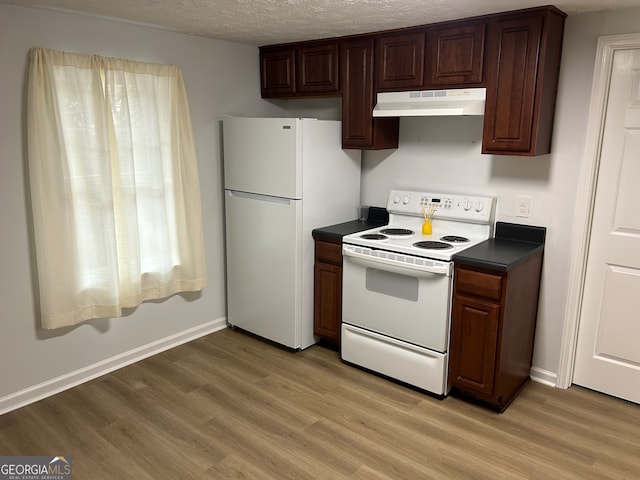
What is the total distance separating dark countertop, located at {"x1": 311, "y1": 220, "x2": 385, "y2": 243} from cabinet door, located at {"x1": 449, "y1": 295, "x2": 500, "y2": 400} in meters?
0.88

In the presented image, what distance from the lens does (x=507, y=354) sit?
276 cm

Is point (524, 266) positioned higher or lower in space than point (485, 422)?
higher

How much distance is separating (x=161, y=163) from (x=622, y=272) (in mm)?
2831

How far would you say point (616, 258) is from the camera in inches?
111

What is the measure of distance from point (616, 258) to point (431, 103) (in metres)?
1.37

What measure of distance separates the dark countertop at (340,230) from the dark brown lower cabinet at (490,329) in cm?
85

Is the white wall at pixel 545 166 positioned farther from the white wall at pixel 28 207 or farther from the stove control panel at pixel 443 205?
the white wall at pixel 28 207

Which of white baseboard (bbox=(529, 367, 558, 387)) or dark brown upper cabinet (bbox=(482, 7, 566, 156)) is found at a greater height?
dark brown upper cabinet (bbox=(482, 7, 566, 156))

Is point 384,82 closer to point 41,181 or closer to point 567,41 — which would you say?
point 567,41

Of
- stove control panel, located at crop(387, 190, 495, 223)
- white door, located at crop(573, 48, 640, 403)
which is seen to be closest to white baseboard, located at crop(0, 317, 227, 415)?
stove control panel, located at crop(387, 190, 495, 223)

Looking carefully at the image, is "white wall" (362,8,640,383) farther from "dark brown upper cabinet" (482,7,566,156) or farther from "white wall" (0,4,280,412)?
"white wall" (0,4,280,412)

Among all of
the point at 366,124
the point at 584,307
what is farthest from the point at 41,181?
the point at 584,307

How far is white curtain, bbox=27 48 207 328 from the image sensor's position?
2.68 meters

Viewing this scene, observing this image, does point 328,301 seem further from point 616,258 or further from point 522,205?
point 616,258
